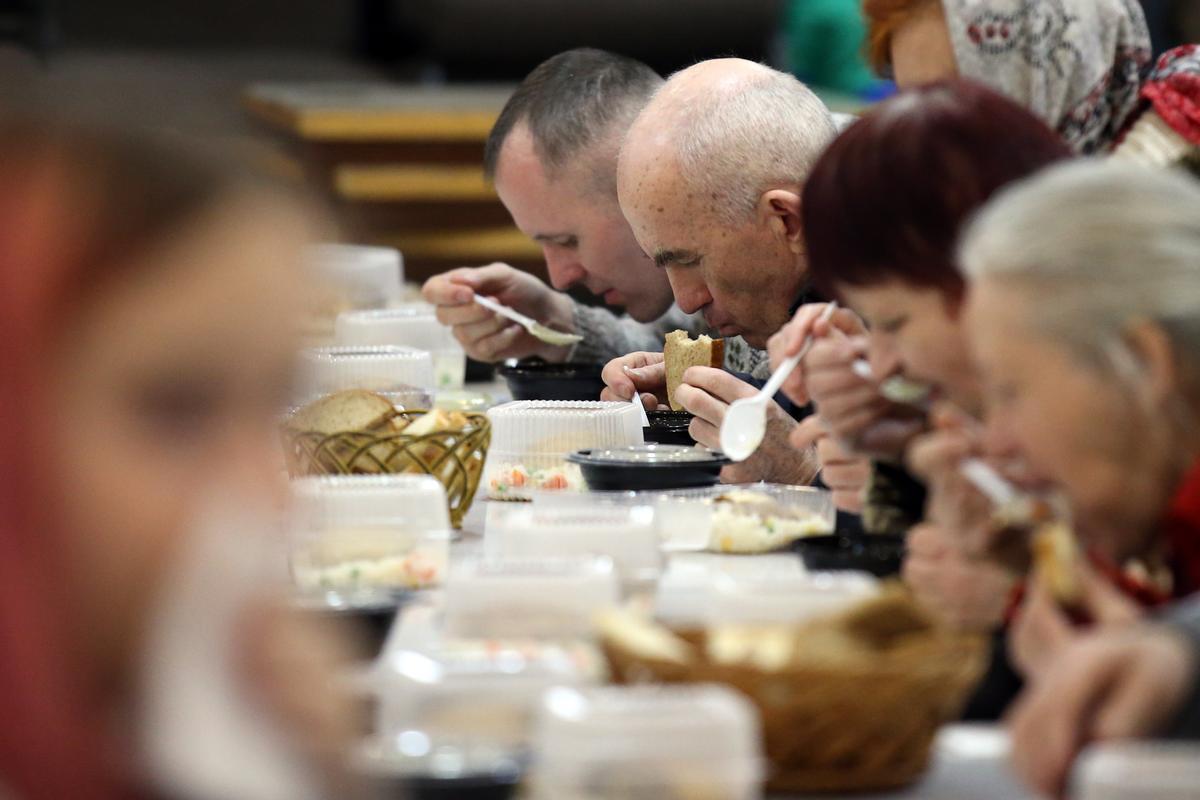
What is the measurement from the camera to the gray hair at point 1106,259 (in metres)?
1.63

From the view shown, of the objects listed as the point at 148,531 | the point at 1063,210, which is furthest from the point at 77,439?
the point at 1063,210

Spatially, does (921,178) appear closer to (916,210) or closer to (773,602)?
(916,210)

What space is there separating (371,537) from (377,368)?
1.24 metres

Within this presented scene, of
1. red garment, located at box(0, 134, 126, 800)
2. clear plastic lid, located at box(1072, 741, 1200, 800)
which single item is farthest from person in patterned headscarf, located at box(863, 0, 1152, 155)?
red garment, located at box(0, 134, 126, 800)

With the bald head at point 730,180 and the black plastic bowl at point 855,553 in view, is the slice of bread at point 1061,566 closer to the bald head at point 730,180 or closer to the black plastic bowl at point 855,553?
the black plastic bowl at point 855,553

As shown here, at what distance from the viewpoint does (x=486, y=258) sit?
283 inches

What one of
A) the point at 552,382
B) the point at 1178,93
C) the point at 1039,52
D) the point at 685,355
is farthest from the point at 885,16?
the point at 552,382

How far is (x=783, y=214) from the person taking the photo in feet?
11.7

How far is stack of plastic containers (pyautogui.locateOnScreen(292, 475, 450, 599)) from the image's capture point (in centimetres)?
221

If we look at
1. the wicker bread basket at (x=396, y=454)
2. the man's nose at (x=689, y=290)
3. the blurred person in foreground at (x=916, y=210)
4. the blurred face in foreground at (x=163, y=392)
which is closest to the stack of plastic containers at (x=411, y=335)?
the man's nose at (x=689, y=290)

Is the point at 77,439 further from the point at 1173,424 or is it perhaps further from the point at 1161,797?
the point at 1173,424

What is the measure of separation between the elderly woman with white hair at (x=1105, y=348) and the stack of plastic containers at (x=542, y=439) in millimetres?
1338

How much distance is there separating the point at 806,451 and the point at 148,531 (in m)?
2.13

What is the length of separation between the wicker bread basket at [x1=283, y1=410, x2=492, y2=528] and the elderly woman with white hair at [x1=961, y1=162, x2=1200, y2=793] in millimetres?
1177
